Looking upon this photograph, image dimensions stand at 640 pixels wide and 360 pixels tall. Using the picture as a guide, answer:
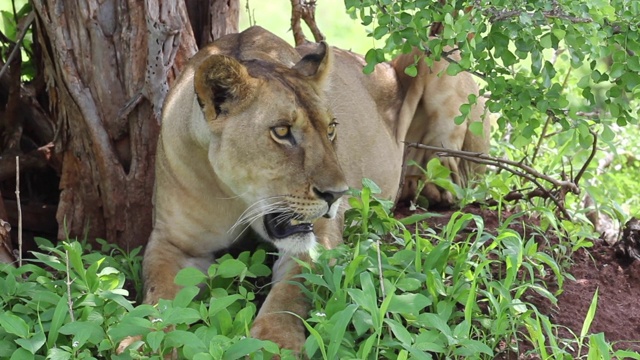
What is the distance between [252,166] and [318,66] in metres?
0.54

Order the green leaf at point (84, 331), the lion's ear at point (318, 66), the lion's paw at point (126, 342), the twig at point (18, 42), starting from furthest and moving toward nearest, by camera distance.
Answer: the twig at point (18, 42)
the lion's ear at point (318, 66)
the lion's paw at point (126, 342)
the green leaf at point (84, 331)

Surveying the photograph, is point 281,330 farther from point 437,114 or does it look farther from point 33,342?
point 437,114

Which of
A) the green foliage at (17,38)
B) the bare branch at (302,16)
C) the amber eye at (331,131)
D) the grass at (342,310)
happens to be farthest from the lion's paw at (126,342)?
the bare branch at (302,16)

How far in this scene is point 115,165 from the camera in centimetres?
456

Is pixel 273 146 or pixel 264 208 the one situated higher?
pixel 273 146

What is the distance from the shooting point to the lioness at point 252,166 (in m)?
3.50

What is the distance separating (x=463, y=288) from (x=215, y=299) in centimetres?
86

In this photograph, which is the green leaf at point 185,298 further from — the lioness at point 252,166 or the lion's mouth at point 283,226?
the lion's mouth at point 283,226

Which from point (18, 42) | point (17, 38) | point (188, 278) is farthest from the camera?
point (17, 38)

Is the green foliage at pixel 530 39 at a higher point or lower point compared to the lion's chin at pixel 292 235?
higher

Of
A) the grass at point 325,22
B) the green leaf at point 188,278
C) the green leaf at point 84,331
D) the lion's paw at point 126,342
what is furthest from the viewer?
the grass at point 325,22

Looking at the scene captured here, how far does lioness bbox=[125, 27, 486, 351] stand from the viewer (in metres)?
3.50

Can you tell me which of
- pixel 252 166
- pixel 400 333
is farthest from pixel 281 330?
pixel 252 166

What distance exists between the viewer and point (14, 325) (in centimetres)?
308
